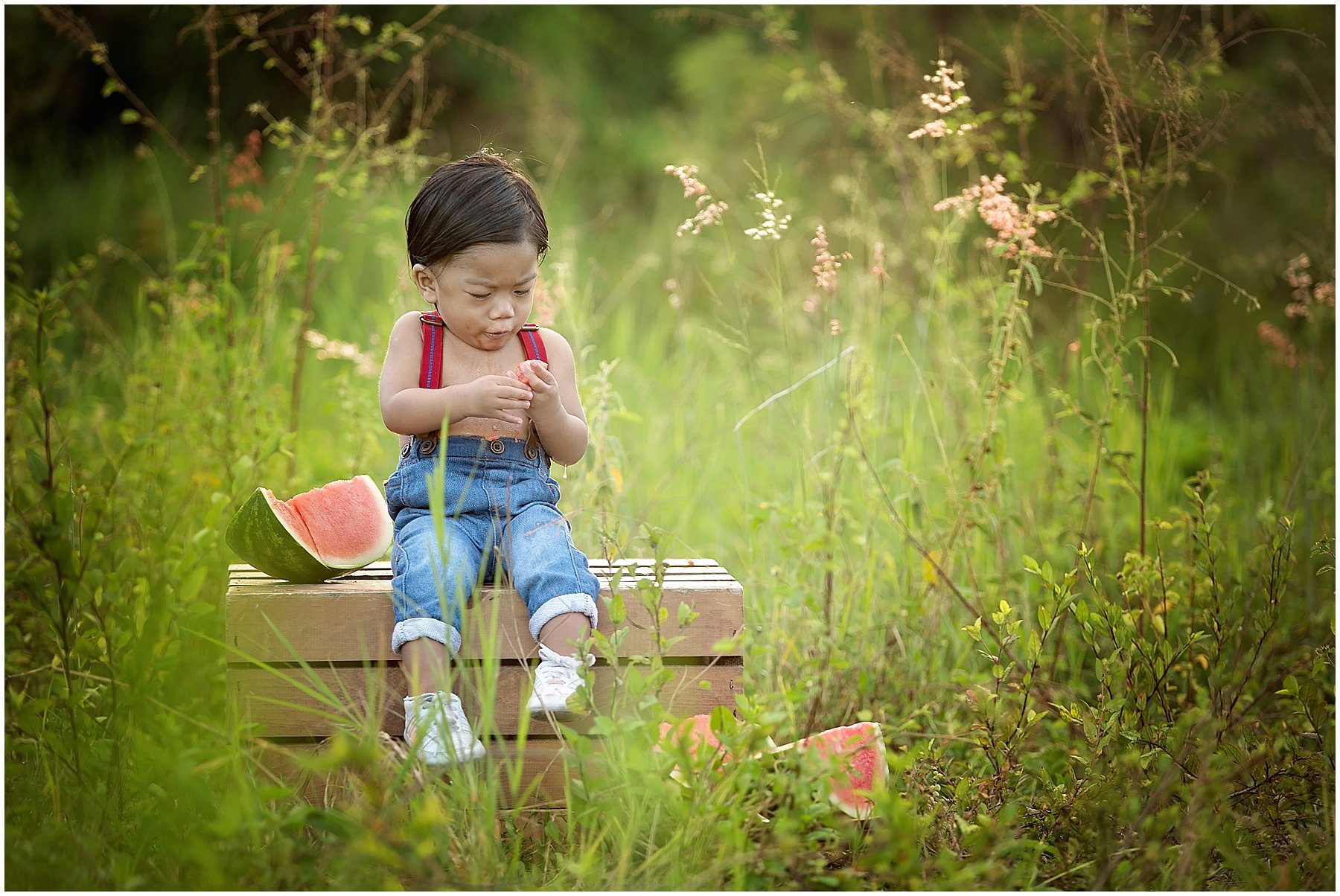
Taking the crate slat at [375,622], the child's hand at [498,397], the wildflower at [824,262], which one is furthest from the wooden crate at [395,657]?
the wildflower at [824,262]

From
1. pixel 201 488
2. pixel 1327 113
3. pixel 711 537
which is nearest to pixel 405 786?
pixel 201 488

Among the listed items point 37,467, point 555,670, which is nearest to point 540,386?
point 555,670

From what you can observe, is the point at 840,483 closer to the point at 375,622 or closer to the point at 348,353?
the point at 348,353

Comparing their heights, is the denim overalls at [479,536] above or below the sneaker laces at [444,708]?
above

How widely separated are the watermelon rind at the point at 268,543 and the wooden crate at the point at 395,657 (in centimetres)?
6

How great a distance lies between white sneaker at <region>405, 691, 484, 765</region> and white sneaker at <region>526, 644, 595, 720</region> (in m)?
0.15

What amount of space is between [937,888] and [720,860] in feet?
1.54

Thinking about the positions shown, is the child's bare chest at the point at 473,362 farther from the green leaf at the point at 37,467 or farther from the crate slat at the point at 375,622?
the green leaf at the point at 37,467

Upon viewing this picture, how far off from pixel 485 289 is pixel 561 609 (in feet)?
2.59

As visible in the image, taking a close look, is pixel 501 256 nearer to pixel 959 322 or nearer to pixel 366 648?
pixel 366 648

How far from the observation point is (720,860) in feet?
6.88

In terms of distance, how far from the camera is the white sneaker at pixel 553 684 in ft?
7.85

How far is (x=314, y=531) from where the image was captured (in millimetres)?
2803

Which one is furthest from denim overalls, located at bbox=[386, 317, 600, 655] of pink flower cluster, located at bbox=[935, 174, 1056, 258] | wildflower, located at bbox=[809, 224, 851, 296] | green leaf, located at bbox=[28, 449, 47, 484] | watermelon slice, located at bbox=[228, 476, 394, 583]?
pink flower cluster, located at bbox=[935, 174, 1056, 258]
